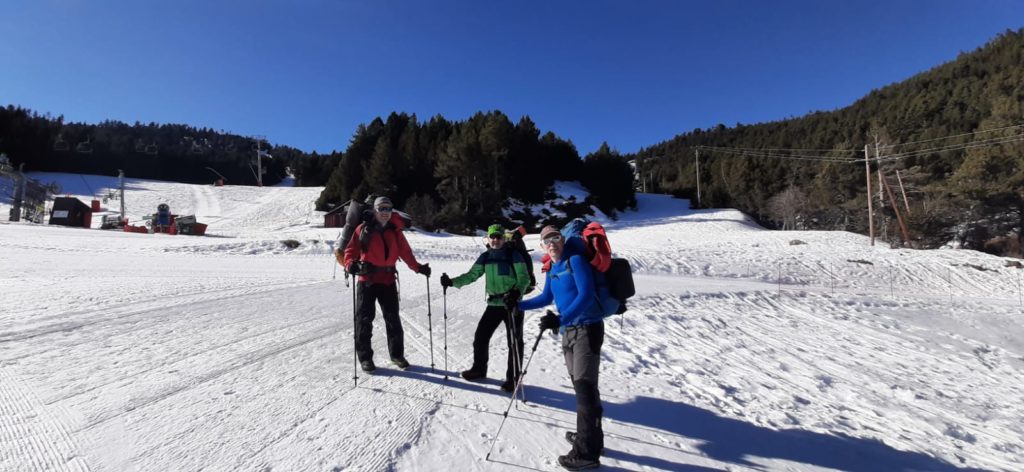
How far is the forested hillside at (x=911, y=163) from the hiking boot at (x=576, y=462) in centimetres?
3392

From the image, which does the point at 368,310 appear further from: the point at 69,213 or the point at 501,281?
the point at 69,213

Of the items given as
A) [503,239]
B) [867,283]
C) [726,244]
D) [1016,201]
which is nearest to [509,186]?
[726,244]

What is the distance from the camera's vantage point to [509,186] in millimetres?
42844

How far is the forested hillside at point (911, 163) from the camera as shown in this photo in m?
28.4

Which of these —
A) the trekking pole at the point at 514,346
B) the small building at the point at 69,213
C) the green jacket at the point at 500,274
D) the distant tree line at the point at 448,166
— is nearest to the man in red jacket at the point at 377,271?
the green jacket at the point at 500,274

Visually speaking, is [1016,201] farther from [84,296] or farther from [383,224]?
[84,296]

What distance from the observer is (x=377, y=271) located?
5.01 metres

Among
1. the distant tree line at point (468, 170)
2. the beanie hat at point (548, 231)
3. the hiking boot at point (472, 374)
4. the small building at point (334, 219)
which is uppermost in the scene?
the distant tree line at point (468, 170)

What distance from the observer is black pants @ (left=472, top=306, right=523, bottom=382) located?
4.72 meters

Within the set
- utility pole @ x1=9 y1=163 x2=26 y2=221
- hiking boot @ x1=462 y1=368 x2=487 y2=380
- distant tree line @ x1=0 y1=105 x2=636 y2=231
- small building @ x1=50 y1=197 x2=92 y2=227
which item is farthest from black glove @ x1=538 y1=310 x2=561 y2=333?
utility pole @ x1=9 y1=163 x2=26 y2=221

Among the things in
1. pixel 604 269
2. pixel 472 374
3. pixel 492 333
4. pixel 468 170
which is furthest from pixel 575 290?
pixel 468 170

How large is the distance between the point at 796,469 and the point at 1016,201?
127 feet

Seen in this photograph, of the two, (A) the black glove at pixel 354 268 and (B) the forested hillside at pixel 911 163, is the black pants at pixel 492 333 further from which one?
(B) the forested hillside at pixel 911 163

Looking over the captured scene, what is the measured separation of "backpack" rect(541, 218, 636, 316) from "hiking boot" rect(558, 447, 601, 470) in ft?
3.48
